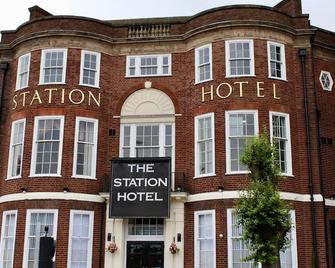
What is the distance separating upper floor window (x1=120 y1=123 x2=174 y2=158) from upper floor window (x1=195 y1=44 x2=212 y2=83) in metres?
2.45

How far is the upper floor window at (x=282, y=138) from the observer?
21.2 metres

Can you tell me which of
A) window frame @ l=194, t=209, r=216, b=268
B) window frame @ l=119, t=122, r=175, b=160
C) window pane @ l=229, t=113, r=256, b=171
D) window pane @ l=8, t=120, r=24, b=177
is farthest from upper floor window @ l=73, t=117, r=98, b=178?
window pane @ l=229, t=113, r=256, b=171

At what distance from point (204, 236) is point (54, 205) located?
20.2ft

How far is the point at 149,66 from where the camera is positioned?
2353cm

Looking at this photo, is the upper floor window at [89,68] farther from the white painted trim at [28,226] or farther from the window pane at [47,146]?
the white painted trim at [28,226]

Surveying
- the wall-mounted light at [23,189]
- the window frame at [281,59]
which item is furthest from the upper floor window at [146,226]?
the window frame at [281,59]

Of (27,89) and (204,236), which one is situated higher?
(27,89)

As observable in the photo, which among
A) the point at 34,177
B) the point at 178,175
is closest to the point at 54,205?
the point at 34,177

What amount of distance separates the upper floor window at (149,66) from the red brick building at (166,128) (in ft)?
0.16

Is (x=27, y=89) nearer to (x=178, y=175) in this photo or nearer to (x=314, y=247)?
(x=178, y=175)

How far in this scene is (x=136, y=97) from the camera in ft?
76.0

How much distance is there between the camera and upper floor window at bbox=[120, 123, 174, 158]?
883 inches

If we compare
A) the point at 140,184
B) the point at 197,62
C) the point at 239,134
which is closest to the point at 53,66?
the point at 197,62

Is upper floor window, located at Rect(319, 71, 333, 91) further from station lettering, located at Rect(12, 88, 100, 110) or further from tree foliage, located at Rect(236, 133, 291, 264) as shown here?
station lettering, located at Rect(12, 88, 100, 110)
